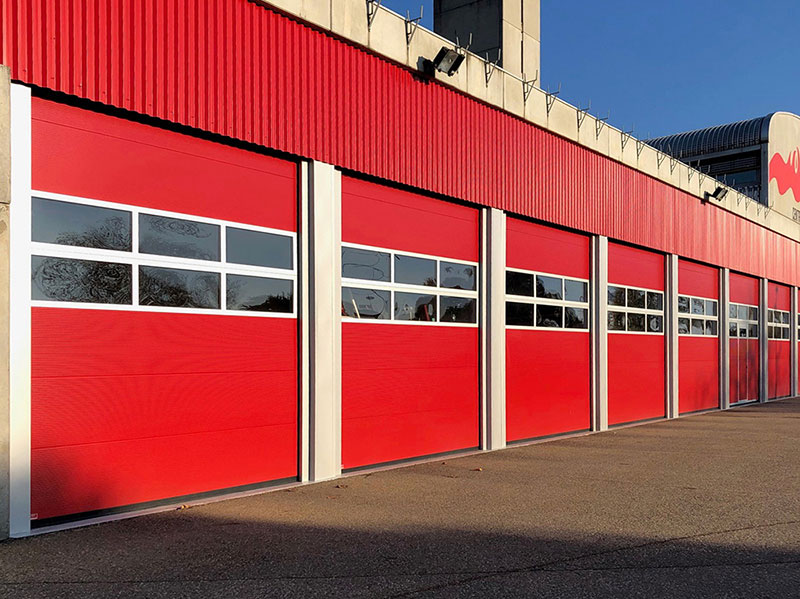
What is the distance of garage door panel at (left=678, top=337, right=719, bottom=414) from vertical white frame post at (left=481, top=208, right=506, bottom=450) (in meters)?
8.83

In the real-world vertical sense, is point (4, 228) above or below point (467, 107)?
below

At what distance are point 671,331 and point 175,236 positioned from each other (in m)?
14.4

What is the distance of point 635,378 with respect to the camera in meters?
18.2

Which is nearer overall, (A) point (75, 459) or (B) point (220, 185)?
(A) point (75, 459)

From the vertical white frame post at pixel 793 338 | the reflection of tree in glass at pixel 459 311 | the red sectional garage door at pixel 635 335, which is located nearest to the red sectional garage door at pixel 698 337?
the red sectional garage door at pixel 635 335

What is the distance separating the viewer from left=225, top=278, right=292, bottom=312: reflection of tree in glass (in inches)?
355

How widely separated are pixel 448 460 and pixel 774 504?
4734mm

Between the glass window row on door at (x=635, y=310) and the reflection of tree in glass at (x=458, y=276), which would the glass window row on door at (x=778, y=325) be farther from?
the reflection of tree in glass at (x=458, y=276)

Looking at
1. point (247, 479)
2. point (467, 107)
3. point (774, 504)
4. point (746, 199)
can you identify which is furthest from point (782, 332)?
point (247, 479)

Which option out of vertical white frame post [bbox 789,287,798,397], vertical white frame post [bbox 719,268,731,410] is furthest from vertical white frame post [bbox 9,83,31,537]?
vertical white frame post [bbox 789,287,798,397]

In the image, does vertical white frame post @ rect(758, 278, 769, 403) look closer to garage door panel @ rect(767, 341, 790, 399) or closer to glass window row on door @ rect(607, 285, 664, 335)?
garage door panel @ rect(767, 341, 790, 399)

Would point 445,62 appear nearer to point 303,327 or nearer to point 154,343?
point 303,327

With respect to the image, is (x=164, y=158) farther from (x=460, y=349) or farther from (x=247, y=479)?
(x=460, y=349)

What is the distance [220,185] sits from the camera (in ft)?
29.4
